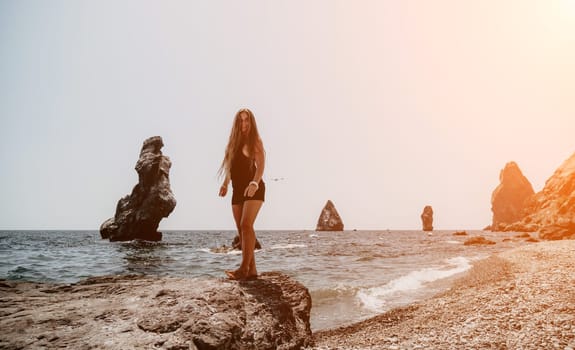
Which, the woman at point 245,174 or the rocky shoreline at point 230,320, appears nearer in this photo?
the rocky shoreline at point 230,320

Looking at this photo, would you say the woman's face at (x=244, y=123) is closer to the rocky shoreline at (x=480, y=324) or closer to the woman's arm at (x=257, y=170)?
the woman's arm at (x=257, y=170)

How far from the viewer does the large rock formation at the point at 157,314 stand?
163 inches

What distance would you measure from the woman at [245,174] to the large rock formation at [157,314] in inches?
24.9

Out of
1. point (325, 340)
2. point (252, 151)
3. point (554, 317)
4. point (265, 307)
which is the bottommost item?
point (325, 340)

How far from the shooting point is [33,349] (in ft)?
12.6

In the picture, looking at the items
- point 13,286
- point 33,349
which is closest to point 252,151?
point 33,349

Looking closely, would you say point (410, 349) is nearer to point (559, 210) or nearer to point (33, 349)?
point (33, 349)

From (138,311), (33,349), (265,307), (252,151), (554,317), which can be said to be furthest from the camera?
(554,317)

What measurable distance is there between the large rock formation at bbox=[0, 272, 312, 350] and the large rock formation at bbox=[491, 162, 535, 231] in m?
187

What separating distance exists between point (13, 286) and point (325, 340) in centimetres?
633

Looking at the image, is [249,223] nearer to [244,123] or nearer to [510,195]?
[244,123]

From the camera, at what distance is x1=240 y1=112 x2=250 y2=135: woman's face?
6.37 m

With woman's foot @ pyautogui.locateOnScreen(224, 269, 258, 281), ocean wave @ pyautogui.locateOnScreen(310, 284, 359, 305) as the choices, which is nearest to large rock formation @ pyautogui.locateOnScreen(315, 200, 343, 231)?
ocean wave @ pyautogui.locateOnScreen(310, 284, 359, 305)

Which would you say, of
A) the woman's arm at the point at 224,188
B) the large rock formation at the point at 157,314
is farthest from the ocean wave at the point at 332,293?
the woman's arm at the point at 224,188
